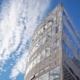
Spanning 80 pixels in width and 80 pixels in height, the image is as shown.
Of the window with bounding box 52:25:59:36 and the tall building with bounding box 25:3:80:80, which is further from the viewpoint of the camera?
the window with bounding box 52:25:59:36

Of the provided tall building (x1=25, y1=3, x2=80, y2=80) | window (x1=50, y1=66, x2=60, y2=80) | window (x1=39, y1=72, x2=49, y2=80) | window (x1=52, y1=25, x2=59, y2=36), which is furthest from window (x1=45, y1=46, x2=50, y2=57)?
window (x1=50, y1=66, x2=60, y2=80)

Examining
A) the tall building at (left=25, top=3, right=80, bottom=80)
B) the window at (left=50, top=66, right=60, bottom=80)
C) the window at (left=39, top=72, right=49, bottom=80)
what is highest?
the tall building at (left=25, top=3, right=80, bottom=80)

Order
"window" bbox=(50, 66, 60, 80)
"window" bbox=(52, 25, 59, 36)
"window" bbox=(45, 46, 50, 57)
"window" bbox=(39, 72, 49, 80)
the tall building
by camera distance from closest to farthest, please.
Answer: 1. "window" bbox=(50, 66, 60, 80)
2. the tall building
3. "window" bbox=(39, 72, 49, 80)
4. "window" bbox=(45, 46, 50, 57)
5. "window" bbox=(52, 25, 59, 36)

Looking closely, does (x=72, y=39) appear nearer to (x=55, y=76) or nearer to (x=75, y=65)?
(x=75, y=65)

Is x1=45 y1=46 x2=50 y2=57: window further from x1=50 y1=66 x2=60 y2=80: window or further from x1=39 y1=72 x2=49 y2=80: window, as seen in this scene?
x1=50 y1=66 x2=60 y2=80: window

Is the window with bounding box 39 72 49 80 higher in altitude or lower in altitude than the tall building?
lower

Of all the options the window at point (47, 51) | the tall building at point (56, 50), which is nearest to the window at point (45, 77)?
the tall building at point (56, 50)

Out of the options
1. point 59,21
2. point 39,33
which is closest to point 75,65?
point 59,21

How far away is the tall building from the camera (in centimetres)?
2477

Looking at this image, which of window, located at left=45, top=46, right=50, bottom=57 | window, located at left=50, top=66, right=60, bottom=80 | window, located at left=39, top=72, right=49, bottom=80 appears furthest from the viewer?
window, located at left=45, top=46, right=50, bottom=57

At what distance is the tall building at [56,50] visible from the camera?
24.8 m

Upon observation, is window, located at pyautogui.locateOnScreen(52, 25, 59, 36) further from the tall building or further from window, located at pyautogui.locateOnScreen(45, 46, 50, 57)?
window, located at pyautogui.locateOnScreen(45, 46, 50, 57)

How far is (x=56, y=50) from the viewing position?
25969 mm

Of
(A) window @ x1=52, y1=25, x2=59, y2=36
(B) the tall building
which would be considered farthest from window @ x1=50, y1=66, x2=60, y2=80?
(A) window @ x1=52, y1=25, x2=59, y2=36
